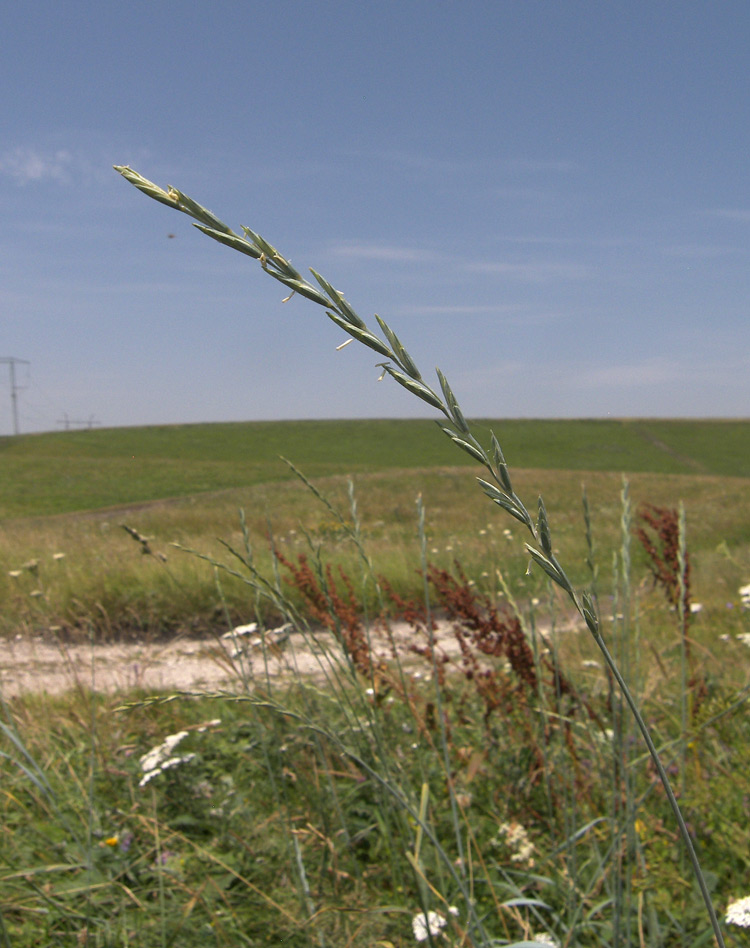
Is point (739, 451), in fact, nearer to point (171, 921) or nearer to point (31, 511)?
point (31, 511)

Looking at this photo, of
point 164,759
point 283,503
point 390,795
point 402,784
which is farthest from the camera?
point 283,503

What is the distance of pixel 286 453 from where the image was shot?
50656 mm

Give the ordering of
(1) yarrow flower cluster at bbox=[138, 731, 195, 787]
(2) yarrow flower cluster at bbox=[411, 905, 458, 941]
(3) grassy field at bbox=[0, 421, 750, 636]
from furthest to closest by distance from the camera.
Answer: (3) grassy field at bbox=[0, 421, 750, 636]
(1) yarrow flower cluster at bbox=[138, 731, 195, 787]
(2) yarrow flower cluster at bbox=[411, 905, 458, 941]

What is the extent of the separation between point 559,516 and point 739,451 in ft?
160

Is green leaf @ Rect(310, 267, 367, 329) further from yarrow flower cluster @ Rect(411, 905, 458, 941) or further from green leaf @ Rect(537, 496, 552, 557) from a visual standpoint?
yarrow flower cluster @ Rect(411, 905, 458, 941)

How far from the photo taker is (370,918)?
1.72 m

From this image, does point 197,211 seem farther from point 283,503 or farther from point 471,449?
point 283,503

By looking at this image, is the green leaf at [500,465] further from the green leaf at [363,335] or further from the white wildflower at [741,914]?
the white wildflower at [741,914]

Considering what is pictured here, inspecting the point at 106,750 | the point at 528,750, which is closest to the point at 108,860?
the point at 106,750

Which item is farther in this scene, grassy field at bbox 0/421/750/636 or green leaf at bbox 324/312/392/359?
grassy field at bbox 0/421/750/636

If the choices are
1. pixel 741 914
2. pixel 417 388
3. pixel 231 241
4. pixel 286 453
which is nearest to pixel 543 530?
pixel 417 388

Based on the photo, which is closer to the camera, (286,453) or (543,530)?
(543,530)

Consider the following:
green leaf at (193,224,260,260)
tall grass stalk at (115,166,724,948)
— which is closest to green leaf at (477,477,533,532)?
tall grass stalk at (115,166,724,948)

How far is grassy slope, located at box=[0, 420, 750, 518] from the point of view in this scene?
119ft
